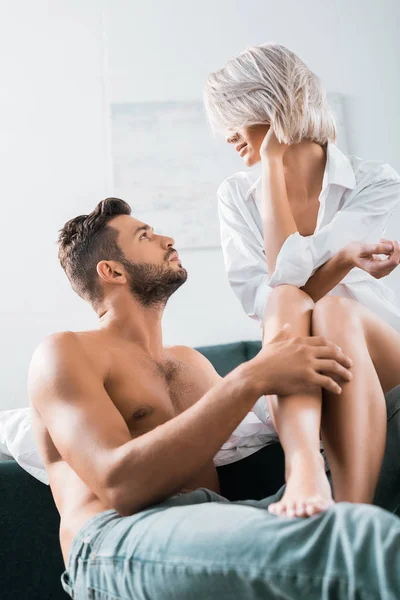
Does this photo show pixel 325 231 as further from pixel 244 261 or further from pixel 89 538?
pixel 89 538

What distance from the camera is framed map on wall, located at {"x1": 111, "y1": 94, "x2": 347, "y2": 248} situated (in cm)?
296

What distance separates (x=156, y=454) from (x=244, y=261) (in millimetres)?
778

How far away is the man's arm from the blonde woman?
0.03m

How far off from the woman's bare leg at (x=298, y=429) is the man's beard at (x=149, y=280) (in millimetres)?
379

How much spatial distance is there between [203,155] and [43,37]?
2.89 feet

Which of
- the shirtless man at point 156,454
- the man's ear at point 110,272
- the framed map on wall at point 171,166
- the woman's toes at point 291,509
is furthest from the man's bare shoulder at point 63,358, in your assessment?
the framed map on wall at point 171,166

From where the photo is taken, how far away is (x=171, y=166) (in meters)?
3.01

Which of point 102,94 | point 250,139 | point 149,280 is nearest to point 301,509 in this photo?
point 149,280

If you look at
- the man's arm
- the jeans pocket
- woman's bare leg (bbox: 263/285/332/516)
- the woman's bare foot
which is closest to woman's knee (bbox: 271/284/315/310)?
woman's bare leg (bbox: 263/285/332/516)

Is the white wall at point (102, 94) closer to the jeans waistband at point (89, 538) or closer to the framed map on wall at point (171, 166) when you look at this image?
the framed map on wall at point (171, 166)

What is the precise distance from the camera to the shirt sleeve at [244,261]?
1.67m

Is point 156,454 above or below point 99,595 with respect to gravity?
above

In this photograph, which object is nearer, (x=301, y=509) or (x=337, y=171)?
(x=301, y=509)

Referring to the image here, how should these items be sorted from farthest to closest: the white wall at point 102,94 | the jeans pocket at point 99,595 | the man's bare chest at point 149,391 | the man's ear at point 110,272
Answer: the white wall at point 102,94 < the man's ear at point 110,272 < the man's bare chest at point 149,391 < the jeans pocket at point 99,595
